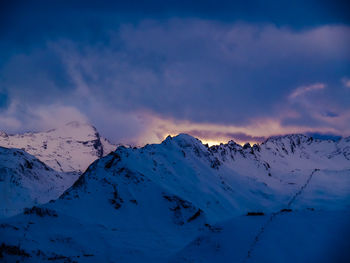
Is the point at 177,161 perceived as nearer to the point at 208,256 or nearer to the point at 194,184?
the point at 194,184

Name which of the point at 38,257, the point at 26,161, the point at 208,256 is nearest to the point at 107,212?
the point at 38,257

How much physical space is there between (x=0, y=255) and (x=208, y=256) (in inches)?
736

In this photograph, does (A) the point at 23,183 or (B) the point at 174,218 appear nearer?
(B) the point at 174,218

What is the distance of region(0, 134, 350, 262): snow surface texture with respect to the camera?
90.5ft

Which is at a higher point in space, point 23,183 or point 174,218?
point 23,183

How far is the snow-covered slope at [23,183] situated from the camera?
75.3m

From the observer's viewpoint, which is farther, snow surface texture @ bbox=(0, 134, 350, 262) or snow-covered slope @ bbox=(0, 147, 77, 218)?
snow-covered slope @ bbox=(0, 147, 77, 218)

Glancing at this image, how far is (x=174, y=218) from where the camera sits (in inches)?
1924

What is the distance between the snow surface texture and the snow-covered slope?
31.0 meters

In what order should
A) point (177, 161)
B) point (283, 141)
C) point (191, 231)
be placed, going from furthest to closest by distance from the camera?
point (283, 141)
point (177, 161)
point (191, 231)

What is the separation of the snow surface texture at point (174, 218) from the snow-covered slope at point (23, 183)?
30960 mm

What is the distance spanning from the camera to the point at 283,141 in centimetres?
18562

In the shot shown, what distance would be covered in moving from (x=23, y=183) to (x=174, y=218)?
55497 mm

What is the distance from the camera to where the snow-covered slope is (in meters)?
75.3
